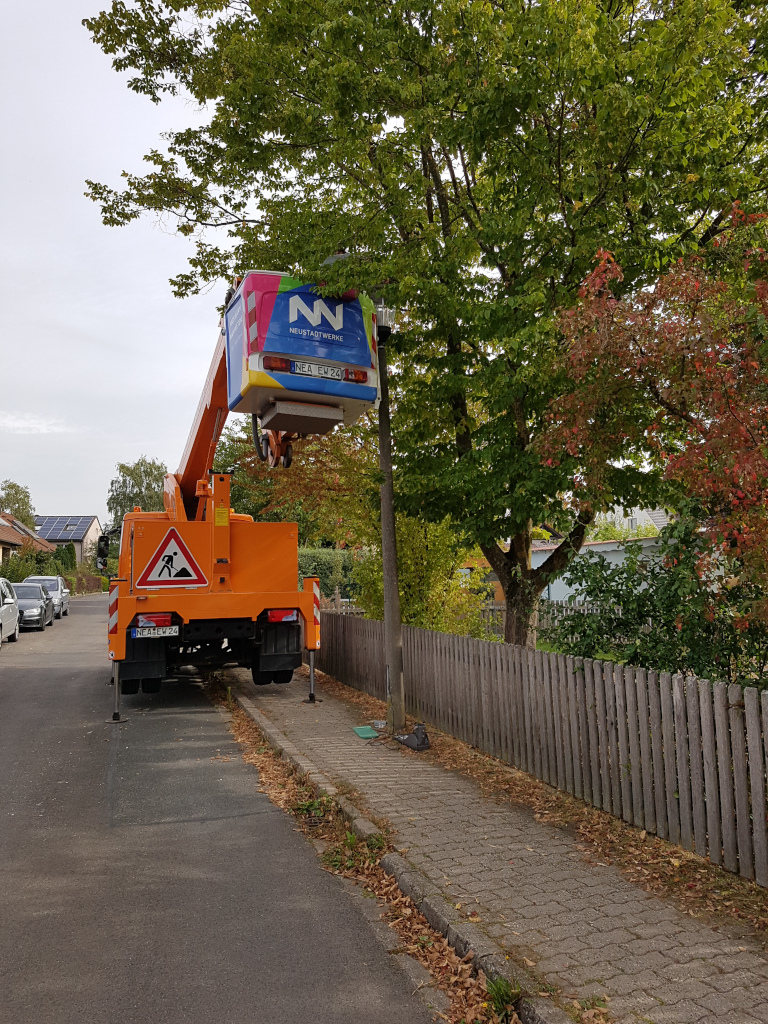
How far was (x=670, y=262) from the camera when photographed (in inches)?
269

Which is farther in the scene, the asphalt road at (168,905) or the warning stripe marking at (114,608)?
the warning stripe marking at (114,608)

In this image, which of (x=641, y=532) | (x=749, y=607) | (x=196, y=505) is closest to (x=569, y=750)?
(x=749, y=607)

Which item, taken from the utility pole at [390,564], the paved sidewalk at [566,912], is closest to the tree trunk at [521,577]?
the utility pole at [390,564]

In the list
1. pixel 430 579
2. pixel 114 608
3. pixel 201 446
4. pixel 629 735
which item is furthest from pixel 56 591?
pixel 629 735

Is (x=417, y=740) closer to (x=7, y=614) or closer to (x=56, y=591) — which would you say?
(x=7, y=614)

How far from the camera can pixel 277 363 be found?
21.1ft

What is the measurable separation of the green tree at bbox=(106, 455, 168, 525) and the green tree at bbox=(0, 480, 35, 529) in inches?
382

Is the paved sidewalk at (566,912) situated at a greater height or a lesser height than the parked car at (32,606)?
lesser

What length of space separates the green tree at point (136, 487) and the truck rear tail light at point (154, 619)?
6557cm

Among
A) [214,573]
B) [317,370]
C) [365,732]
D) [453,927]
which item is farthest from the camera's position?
[214,573]

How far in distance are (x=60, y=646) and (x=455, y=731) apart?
608 inches

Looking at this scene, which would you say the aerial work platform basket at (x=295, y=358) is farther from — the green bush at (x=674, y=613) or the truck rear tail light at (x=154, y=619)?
the truck rear tail light at (x=154, y=619)

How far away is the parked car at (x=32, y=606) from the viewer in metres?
24.2

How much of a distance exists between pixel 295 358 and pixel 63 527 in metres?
98.2
